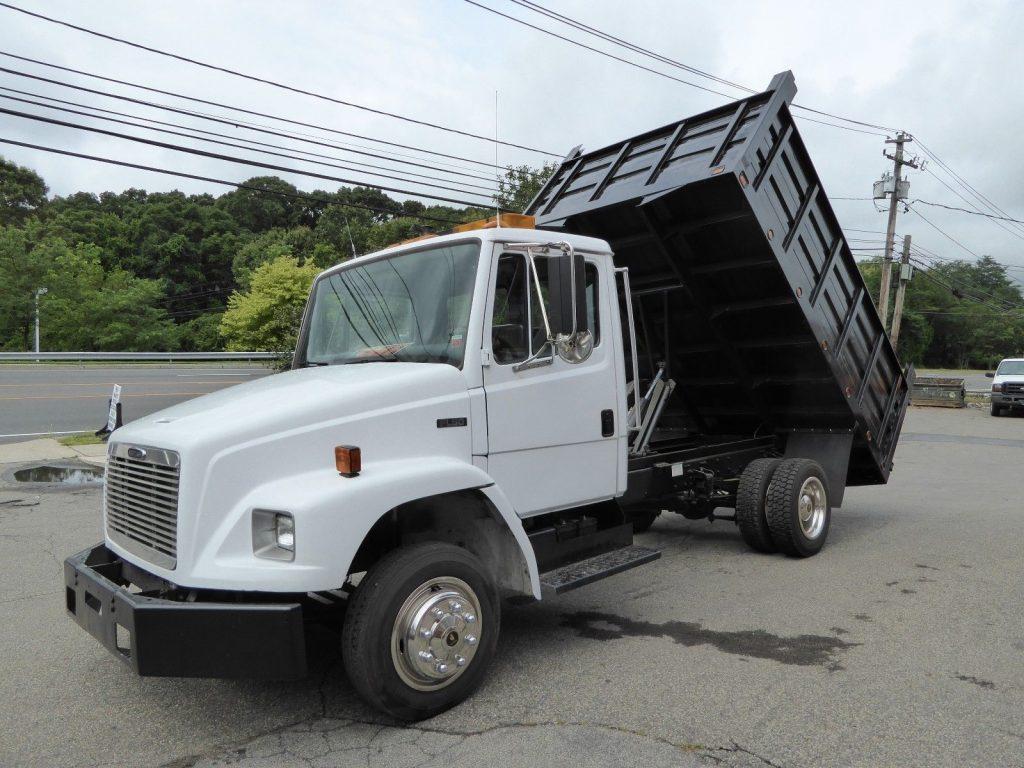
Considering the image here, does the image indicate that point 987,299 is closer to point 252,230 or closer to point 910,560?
point 252,230

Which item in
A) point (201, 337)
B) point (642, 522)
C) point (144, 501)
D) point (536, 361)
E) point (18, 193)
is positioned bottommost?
point (642, 522)

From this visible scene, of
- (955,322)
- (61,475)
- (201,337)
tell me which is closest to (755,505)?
(61,475)

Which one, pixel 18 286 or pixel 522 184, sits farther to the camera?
pixel 18 286

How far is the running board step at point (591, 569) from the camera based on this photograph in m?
4.13

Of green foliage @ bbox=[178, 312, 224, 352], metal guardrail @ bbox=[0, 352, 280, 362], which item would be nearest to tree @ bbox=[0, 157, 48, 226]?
green foliage @ bbox=[178, 312, 224, 352]

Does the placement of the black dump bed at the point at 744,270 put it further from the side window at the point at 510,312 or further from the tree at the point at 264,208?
the tree at the point at 264,208

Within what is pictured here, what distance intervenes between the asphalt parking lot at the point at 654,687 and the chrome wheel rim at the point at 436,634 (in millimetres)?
235

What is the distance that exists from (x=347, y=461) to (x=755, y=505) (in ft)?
13.2

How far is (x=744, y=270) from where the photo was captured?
6000mm

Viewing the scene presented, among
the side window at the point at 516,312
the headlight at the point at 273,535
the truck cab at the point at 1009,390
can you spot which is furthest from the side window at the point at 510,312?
the truck cab at the point at 1009,390

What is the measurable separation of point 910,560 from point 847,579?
970 mm

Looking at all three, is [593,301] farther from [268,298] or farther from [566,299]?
[268,298]

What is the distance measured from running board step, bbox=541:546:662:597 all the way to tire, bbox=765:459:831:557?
1.92 metres

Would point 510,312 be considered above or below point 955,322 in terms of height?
below
